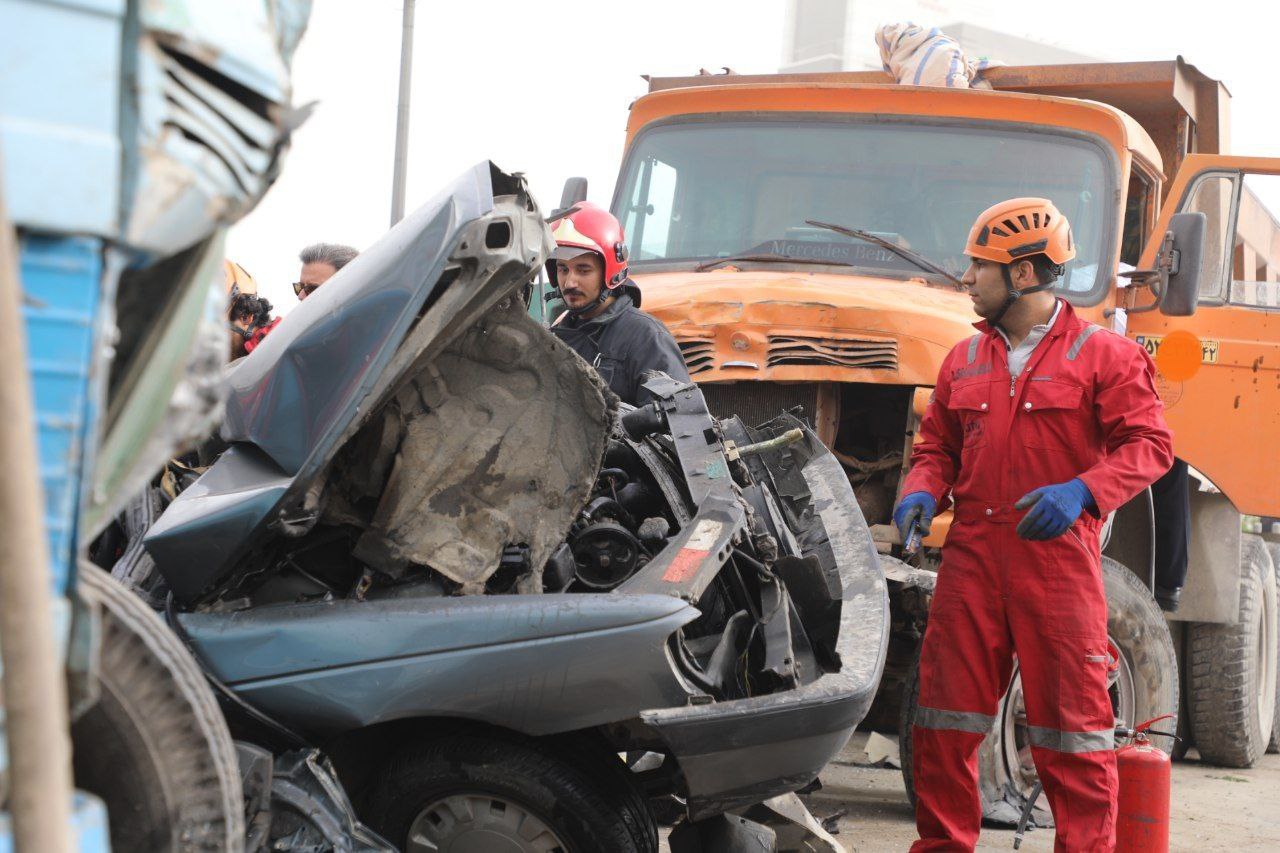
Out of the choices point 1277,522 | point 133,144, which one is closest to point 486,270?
point 133,144

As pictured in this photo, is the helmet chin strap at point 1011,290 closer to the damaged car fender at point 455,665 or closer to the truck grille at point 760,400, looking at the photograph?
the truck grille at point 760,400

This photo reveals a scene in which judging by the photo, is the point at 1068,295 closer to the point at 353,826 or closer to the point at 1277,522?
the point at 1277,522

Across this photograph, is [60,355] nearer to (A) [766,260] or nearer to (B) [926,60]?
(A) [766,260]

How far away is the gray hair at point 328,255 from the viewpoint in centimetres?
608

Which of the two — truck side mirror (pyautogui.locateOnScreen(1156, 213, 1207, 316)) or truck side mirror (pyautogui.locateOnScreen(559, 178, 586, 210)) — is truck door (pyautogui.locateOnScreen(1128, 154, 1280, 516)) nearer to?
truck side mirror (pyautogui.locateOnScreen(1156, 213, 1207, 316))

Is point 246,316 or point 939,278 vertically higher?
point 939,278

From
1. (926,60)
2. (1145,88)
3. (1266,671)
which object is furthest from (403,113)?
(1266,671)

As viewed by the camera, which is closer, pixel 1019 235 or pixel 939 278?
pixel 1019 235

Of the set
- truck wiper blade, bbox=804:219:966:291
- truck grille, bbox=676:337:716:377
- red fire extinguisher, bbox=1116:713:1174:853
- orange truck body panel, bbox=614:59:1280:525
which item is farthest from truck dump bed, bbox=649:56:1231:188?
red fire extinguisher, bbox=1116:713:1174:853

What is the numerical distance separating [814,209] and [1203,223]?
64.3 inches

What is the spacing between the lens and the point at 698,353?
566cm

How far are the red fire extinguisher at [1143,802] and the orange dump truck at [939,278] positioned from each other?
3.11ft

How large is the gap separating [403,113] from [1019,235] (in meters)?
9.60

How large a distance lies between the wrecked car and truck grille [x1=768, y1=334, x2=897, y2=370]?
183 centimetres
